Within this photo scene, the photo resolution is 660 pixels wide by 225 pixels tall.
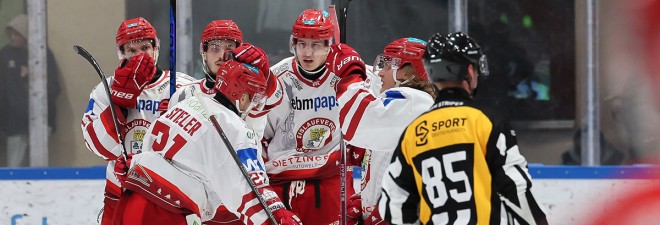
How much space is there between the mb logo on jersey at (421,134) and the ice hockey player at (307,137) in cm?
161

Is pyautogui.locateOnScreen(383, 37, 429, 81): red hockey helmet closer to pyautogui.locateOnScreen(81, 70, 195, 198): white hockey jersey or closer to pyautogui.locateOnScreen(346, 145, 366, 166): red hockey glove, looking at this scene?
pyautogui.locateOnScreen(346, 145, 366, 166): red hockey glove

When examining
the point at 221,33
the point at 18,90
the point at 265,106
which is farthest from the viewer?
the point at 18,90

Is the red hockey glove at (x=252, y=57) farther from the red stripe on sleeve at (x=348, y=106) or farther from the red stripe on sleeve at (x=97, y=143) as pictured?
the red stripe on sleeve at (x=97, y=143)

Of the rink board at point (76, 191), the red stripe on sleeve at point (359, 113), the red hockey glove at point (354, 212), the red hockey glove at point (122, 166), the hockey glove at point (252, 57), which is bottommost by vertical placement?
the rink board at point (76, 191)

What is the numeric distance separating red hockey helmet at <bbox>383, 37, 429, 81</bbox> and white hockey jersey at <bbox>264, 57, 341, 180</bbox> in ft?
2.03

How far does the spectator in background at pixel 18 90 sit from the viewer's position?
6.05 m

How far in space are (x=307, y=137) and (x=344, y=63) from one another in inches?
26.3

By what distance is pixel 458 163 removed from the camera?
263 cm

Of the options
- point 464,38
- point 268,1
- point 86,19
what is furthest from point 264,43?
point 464,38

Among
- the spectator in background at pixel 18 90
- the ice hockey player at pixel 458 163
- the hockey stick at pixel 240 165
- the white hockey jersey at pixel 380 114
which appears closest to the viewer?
the ice hockey player at pixel 458 163

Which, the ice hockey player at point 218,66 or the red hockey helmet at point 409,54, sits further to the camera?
the ice hockey player at point 218,66

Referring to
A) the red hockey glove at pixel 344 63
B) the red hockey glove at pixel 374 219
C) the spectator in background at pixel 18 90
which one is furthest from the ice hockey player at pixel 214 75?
the spectator in background at pixel 18 90

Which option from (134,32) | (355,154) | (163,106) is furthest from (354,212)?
(134,32)

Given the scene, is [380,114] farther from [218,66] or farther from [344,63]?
[218,66]
